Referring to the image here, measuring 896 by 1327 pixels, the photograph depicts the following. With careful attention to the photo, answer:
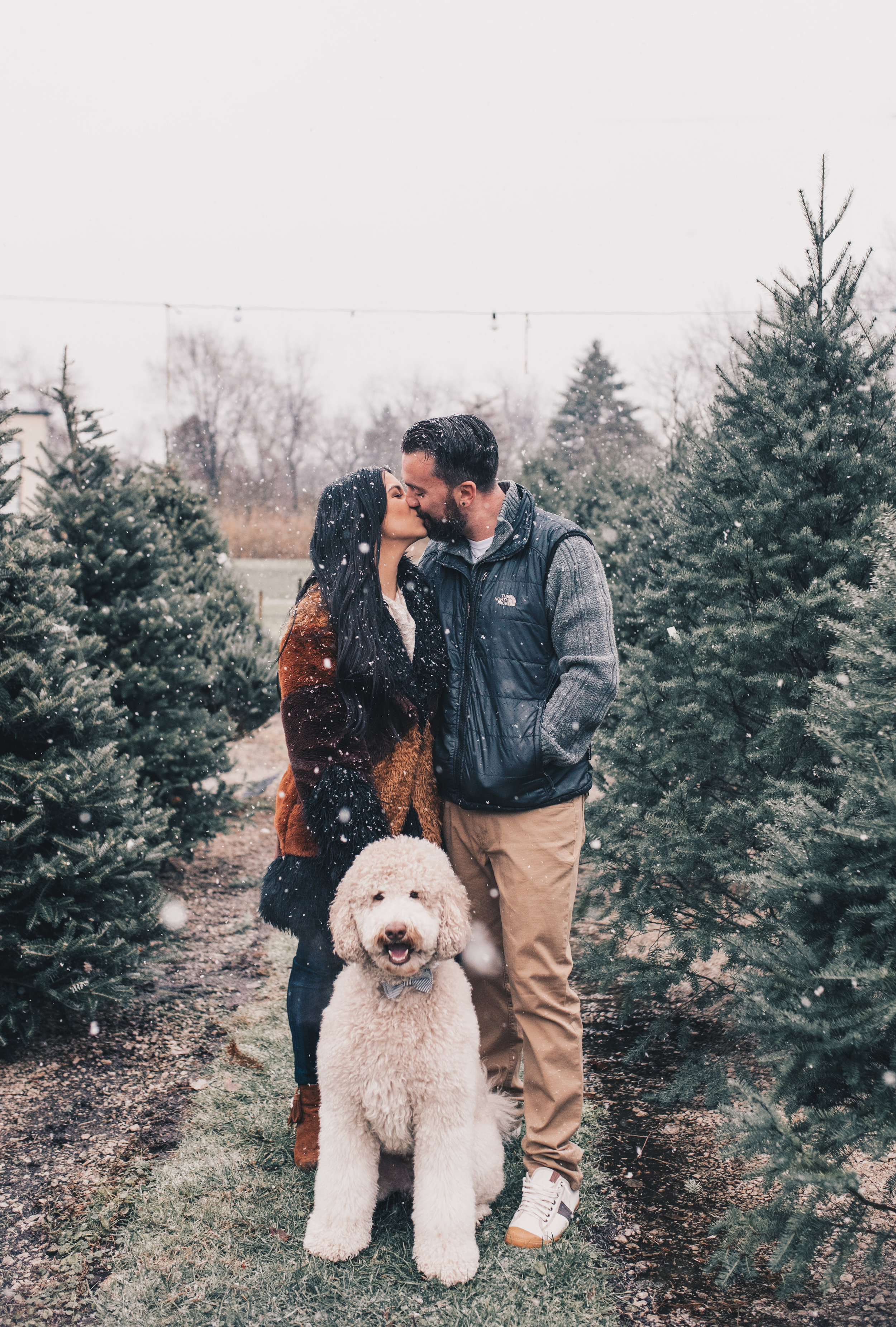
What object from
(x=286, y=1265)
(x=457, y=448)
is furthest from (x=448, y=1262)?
(x=457, y=448)

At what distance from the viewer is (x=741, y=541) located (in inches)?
148

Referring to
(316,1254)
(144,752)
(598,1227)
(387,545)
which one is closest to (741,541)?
(387,545)

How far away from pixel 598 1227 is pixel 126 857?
249cm

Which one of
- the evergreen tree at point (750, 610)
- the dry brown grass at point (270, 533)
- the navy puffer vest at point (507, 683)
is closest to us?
the navy puffer vest at point (507, 683)

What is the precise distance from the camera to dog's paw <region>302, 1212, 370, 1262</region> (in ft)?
9.11

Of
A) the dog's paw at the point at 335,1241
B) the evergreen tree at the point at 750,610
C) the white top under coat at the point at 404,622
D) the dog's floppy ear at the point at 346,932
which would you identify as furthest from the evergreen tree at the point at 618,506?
A: the dog's paw at the point at 335,1241

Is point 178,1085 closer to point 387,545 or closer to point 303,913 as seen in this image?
point 303,913

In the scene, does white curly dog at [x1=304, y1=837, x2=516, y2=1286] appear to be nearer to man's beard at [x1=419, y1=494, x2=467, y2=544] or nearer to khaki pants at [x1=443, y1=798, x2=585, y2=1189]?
khaki pants at [x1=443, y1=798, x2=585, y2=1189]

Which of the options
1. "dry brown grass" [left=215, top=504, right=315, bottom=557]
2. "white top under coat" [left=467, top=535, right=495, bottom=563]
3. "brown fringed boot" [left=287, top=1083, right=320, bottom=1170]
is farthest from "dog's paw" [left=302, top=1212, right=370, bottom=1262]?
"dry brown grass" [left=215, top=504, right=315, bottom=557]

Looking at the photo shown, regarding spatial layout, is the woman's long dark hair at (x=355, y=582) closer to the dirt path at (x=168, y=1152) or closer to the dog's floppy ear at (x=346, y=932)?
the dog's floppy ear at (x=346, y=932)

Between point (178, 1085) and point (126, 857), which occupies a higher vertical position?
point (126, 857)

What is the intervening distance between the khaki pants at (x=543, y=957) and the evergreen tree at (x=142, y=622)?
10.1 ft

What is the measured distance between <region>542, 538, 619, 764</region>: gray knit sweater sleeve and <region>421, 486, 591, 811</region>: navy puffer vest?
0.15ft

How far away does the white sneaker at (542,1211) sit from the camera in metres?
2.88
